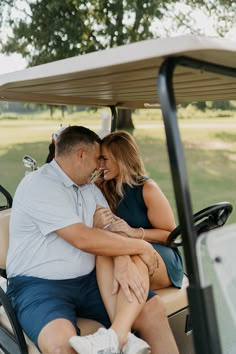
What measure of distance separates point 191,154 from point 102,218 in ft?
37.6

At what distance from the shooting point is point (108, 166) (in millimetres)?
2684

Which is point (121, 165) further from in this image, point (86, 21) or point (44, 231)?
point (86, 21)

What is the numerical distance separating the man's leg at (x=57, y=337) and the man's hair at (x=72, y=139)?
2.80ft

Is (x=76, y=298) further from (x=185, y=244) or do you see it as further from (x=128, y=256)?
(x=185, y=244)

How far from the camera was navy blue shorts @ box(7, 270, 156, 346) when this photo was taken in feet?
6.15

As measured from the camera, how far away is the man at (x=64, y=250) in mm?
1928

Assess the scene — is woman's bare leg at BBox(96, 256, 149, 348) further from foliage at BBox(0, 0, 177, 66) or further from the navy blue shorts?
foliage at BBox(0, 0, 177, 66)

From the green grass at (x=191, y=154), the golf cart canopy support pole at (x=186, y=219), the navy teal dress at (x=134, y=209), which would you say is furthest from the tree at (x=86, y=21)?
the golf cart canopy support pole at (x=186, y=219)

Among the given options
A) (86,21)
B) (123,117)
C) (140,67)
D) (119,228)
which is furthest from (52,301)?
(86,21)

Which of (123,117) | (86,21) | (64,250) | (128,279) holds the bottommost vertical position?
(128,279)

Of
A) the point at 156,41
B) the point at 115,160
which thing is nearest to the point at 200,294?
the point at 156,41

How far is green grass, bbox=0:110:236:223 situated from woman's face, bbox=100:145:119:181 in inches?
29.3

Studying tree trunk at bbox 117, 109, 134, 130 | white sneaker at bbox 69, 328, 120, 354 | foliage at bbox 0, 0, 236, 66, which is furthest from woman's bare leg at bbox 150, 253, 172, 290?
foliage at bbox 0, 0, 236, 66

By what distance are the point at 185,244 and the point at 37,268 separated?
1111 mm
